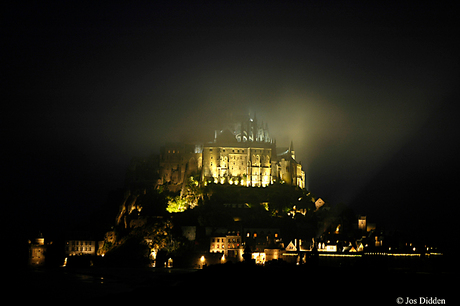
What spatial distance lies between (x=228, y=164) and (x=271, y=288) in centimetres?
6326

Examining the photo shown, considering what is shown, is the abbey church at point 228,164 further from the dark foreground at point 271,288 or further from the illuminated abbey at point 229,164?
the dark foreground at point 271,288

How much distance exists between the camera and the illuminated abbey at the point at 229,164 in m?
99.2

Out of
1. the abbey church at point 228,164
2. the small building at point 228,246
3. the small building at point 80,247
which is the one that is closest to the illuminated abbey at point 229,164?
the abbey church at point 228,164

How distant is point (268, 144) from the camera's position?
4092 inches

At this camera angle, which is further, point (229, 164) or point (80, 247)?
Answer: point (229, 164)

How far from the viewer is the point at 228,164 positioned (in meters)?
101

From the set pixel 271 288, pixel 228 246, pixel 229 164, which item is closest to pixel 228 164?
pixel 229 164

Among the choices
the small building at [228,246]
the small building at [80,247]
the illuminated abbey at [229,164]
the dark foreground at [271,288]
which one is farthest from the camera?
the illuminated abbey at [229,164]

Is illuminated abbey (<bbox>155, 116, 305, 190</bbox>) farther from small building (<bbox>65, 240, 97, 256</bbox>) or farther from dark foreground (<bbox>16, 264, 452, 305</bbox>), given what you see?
dark foreground (<bbox>16, 264, 452, 305</bbox>)

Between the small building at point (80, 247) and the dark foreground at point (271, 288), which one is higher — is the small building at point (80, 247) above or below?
above

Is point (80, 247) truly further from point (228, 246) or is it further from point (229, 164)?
point (229, 164)

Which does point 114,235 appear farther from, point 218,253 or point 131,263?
point 218,253

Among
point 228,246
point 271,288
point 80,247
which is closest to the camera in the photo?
point 271,288

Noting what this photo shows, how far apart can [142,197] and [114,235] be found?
12.0 metres
